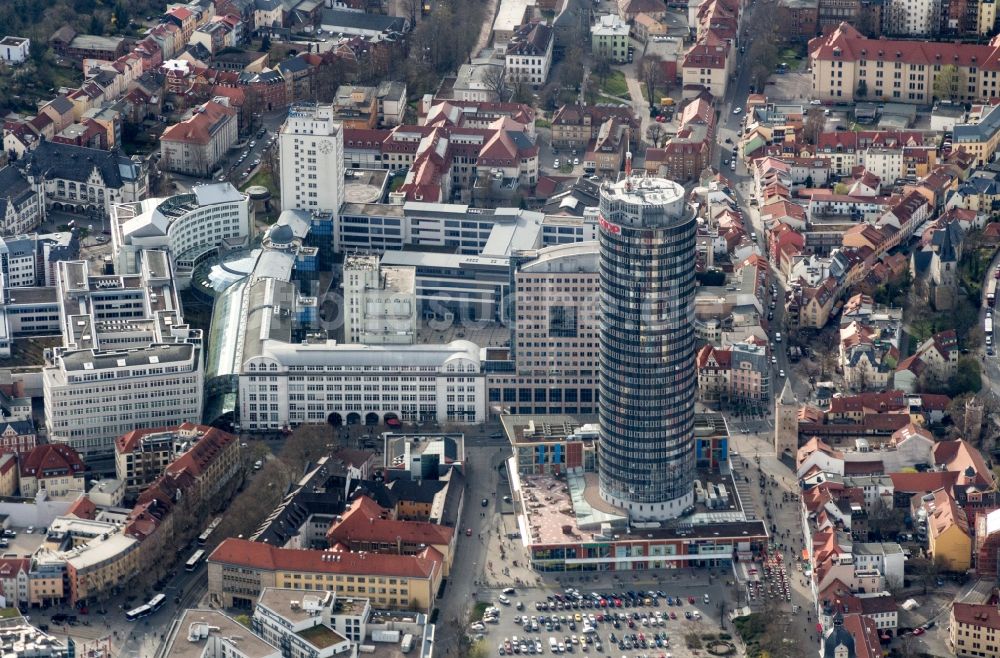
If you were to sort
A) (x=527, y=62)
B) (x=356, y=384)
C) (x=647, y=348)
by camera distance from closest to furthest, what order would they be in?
(x=647, y=348), (x=356, y=384), (x=527, y=62)

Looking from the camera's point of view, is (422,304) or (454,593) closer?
(454,593)

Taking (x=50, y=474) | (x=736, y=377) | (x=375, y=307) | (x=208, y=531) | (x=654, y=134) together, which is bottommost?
(x=208, y=531)

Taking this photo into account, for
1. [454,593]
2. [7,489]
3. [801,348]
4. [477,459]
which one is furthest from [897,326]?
[7,489]

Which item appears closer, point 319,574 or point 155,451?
point 319,574

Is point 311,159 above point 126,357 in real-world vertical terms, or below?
above

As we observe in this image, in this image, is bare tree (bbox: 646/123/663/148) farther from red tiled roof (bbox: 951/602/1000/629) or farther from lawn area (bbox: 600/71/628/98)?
red tiled roof (bbox: 951/602/1000/629)

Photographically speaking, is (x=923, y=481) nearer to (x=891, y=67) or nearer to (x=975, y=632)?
(x=975, y=632)

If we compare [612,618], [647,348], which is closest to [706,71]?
[647,348]

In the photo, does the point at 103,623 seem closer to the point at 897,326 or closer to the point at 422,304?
the point at 422,304

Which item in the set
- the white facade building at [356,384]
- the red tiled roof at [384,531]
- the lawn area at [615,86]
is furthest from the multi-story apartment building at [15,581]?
the lawn area at [615,86]
